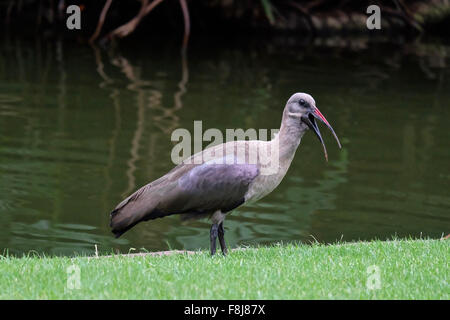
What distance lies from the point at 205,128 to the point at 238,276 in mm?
8468

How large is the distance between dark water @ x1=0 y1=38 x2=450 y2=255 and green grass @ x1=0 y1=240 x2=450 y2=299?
2.62m

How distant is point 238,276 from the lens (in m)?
6.03

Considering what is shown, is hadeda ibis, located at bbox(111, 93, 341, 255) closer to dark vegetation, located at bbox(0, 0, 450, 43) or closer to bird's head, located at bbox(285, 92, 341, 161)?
bird's head, located at bbox(285, 92, 341, 161)

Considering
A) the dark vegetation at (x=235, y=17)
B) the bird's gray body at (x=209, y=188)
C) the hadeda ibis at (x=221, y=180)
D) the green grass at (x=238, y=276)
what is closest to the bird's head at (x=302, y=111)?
the hadeda ibis at (x=221, y=180)

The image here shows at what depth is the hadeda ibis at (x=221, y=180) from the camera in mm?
7086

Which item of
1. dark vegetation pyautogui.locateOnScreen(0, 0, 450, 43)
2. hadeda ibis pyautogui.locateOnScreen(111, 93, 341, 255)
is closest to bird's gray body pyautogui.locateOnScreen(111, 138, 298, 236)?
hadeda ibis pyautogui.locateOnScreen(111, 93, 341, 255)

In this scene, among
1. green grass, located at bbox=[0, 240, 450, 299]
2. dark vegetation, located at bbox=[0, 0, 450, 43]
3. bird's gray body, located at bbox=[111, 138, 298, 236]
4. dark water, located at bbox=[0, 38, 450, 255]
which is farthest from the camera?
dark vegetation, located at bbox=[0, 0, 450, 43]

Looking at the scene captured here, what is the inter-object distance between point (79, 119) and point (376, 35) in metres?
15.0

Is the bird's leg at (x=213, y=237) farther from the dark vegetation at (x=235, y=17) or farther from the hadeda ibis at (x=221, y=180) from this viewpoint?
the dark vegetation at (x=235, y=17)

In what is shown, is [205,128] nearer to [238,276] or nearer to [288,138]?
[288,138]

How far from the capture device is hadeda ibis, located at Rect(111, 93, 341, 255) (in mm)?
7086

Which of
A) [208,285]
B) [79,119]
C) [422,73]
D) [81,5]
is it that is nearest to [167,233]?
[208,285]

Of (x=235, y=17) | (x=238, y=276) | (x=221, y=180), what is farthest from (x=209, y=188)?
(x=235, y=17)
